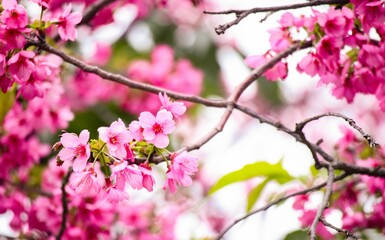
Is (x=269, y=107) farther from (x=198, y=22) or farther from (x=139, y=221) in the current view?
(x=139, y=221)

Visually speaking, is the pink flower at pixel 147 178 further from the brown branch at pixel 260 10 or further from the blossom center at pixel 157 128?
the brown branch at pixel 260 10

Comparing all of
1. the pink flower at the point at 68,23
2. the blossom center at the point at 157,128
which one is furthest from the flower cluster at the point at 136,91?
the blossom center at the point at 157,128

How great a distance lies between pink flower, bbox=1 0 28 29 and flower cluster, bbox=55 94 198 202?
25cm

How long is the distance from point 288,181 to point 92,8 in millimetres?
723

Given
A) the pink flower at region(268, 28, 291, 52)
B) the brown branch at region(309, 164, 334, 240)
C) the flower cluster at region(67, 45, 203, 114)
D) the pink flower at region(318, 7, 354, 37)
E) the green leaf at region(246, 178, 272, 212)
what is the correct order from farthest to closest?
the flower cluster at region(67, 45, 203, 114) → the green leaf at region(246, 178, 272, 212) → the pink flower at region(268, 28, 291, 52) → the pink flower at region(318, 7, 354, 37) → the brown branch at region(309, 164, 334, 240)

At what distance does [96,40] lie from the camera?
2.99 m

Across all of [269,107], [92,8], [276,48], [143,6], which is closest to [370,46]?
[276,48]

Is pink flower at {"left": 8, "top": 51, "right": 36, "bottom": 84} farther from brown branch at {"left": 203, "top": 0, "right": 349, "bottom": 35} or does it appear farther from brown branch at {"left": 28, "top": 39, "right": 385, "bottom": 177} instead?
brown branch at {"left": 203, "top": 0, "right": 349, "bottom": 35}

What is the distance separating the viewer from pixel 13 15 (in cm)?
117

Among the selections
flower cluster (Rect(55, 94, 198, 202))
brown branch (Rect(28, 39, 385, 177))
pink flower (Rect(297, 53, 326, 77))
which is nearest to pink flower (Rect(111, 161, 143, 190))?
flower cluster (Rect(55, 94, 198, 202))

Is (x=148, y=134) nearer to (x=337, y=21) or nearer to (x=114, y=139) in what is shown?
(x=114, y=139)

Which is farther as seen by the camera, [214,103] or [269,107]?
[269,107]

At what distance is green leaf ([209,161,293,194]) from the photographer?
63.2 inches

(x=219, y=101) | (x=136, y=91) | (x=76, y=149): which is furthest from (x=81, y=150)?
(x=136, y=91)
